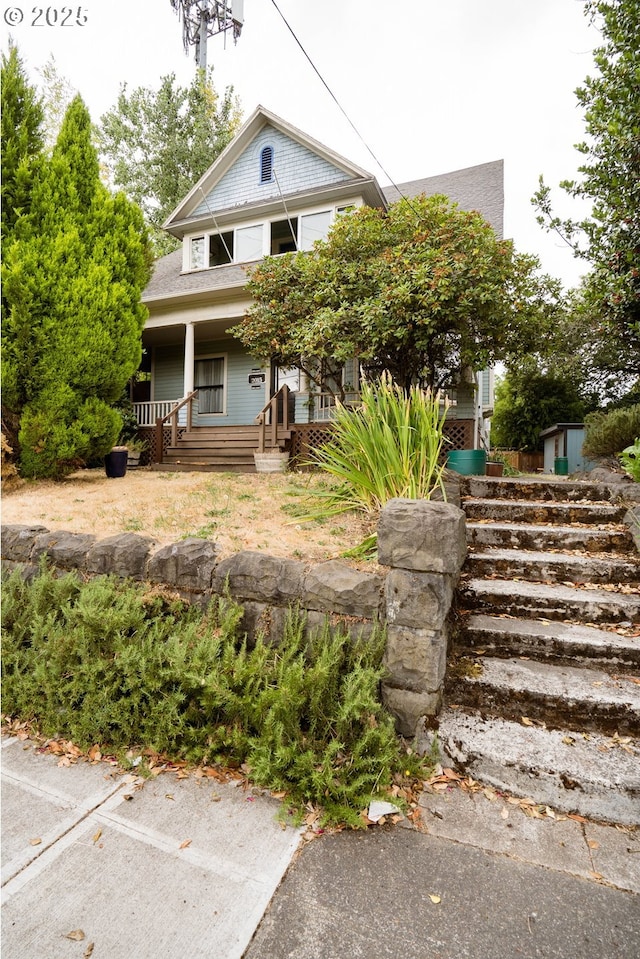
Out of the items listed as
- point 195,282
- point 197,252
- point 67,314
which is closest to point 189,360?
point 195,282

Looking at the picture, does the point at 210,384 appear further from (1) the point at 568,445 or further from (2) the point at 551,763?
Answer: (2) the point at 551,763

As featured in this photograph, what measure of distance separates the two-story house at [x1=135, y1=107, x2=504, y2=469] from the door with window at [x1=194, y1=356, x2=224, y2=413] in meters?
0.03

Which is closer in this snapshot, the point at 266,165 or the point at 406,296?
the point at 406,296

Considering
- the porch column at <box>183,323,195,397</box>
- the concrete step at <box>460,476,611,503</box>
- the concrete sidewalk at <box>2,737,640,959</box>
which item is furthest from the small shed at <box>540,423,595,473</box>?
the concrete sidewalk at <box>2,737,640,959</box>

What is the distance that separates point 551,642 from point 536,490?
80.0 inches

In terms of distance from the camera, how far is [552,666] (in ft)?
8.09

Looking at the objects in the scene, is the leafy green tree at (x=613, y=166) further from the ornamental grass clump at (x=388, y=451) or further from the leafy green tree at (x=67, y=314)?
the leafy green tree at (x=67, y=314)

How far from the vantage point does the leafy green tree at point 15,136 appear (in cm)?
580

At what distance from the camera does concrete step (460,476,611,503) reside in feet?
13.4

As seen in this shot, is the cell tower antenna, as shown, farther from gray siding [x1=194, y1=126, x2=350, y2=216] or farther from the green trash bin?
the green trash bin

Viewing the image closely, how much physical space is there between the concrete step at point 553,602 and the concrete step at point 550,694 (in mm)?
371

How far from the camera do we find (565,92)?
208 inches

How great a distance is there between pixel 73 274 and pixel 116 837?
6.27m

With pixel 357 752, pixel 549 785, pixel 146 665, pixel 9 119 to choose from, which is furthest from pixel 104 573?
pixel 9 119
